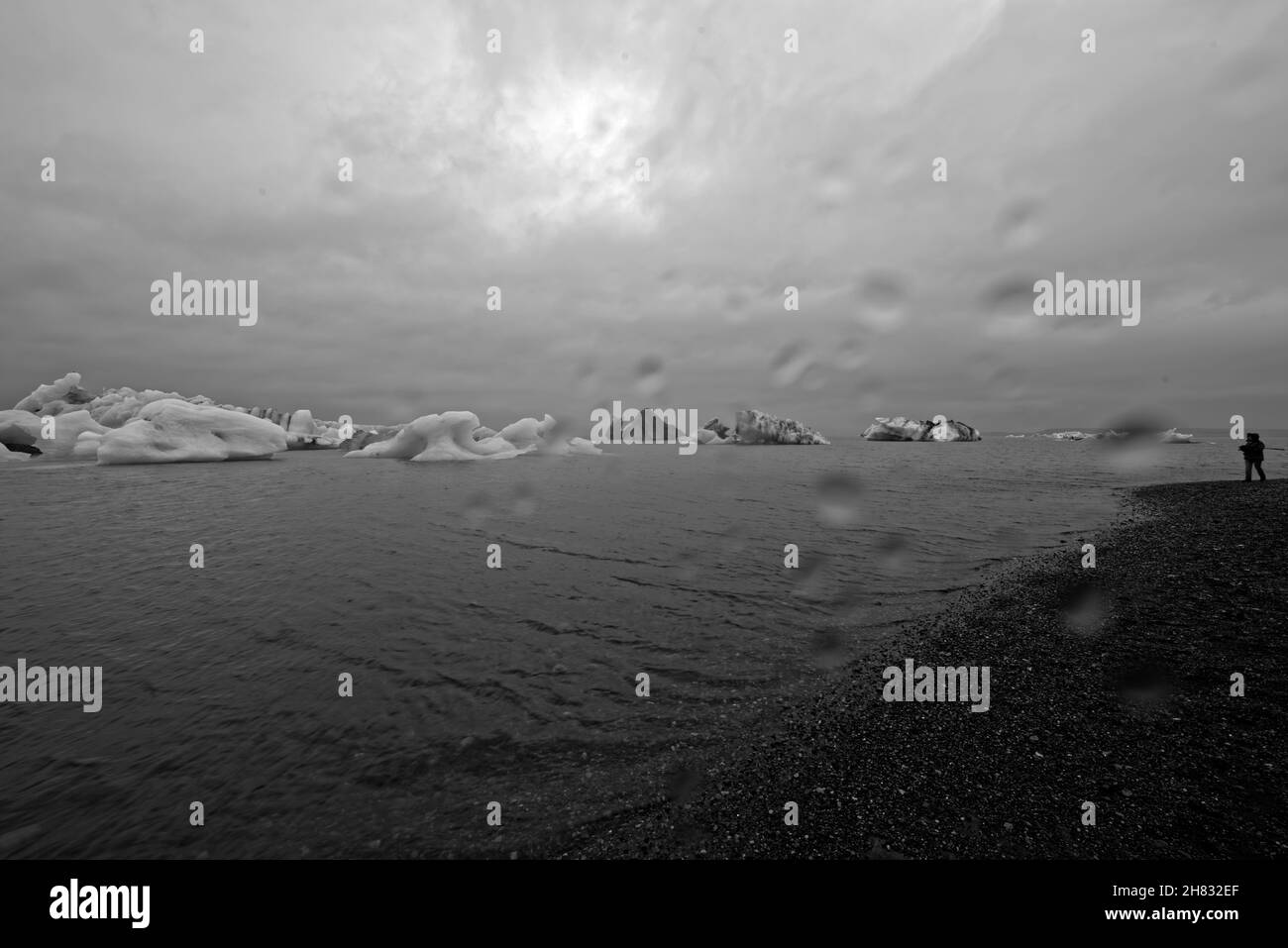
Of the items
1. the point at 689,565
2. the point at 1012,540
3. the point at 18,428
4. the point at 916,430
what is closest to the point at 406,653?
the point at 689,565

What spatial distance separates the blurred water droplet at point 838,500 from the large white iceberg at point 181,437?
Result: 63.2 meters

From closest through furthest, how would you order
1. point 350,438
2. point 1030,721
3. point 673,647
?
point 1030,721, point 673,647, point 350,438

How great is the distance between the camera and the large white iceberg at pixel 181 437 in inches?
1816

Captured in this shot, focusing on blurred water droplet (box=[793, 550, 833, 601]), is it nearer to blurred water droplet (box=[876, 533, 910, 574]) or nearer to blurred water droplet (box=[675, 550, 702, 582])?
blurred water droplet (box=[876, 533, 910, 574])

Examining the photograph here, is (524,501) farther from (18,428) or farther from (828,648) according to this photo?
(18,428)

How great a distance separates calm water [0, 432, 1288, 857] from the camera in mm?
5055

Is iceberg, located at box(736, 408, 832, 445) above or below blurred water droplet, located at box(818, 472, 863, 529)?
above

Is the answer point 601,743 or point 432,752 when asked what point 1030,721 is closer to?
point 601,743

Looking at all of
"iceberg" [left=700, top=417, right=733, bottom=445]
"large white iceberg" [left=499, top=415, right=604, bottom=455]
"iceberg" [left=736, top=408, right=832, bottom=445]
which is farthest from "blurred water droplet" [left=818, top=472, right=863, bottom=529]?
"iceberg" [left=700, top=417, right=733, bottom=445]

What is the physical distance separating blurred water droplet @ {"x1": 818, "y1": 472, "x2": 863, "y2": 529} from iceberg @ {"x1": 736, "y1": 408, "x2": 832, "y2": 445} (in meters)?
76.3

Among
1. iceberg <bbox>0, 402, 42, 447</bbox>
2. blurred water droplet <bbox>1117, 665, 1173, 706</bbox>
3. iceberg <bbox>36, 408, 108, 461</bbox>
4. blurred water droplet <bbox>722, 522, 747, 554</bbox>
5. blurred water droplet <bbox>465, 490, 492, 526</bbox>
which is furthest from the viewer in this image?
iceberg <bbox>0, 402, 42, 447</bbox>
